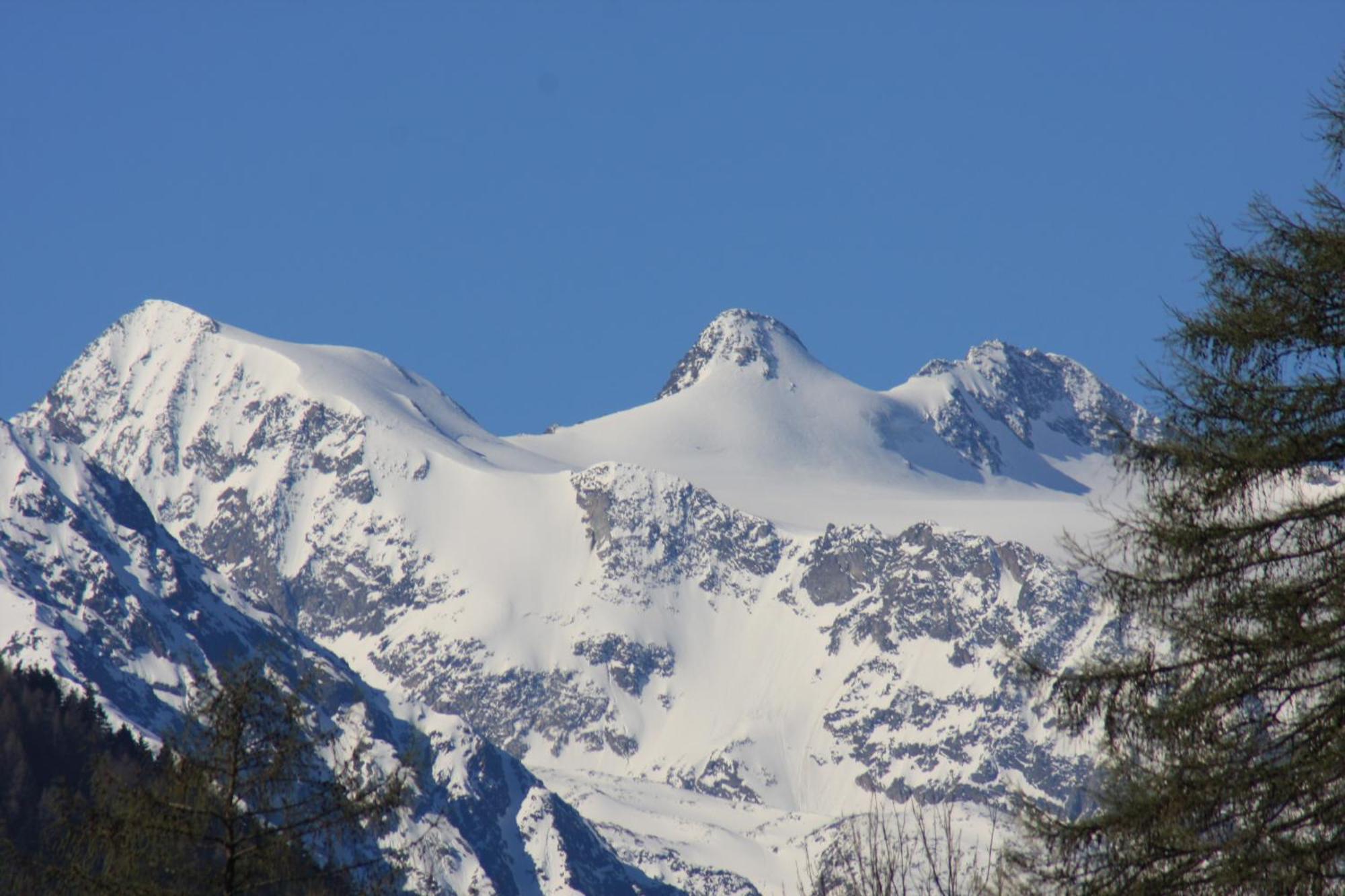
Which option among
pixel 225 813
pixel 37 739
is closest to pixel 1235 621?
pixel 225 813

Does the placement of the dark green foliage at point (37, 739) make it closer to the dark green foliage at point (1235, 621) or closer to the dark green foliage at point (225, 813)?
the dark green foliage at point (225, 813)

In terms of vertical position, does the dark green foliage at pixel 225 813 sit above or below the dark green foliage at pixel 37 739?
below

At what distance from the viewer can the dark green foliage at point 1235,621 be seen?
14.1m

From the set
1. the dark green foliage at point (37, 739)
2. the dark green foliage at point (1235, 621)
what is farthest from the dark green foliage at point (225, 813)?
the dark green foliage at point (37, 739)

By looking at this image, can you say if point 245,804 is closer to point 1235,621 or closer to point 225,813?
point 225,813

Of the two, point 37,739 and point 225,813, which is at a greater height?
point 37,739

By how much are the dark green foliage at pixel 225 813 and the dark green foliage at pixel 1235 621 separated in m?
6.14

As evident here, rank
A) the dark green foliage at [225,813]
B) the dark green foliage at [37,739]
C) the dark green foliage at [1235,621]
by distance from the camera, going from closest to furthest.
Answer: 1. the dark green foliage at [1235,621]
2. the dark green foliage at [225,813]
3. the dark green foliage at [37,739]

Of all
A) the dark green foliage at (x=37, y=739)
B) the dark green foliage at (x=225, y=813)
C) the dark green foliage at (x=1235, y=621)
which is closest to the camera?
the dark green foliage at (x=1235, y=621)

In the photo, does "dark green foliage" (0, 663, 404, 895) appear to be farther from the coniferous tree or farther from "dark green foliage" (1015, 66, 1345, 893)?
"dark green foliage" (1015, 66, 1345, 893)

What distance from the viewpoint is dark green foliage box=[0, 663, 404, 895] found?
56.9ft

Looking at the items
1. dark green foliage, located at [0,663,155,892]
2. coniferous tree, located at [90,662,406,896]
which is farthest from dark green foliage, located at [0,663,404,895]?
dark green foliage, located at [0,663,155,892]

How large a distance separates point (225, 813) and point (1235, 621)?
26.9ft

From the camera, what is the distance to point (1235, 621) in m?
14.7
